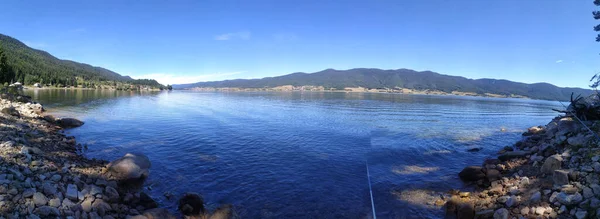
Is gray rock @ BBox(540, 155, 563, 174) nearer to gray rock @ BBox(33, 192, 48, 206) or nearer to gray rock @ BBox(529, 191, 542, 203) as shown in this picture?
gray rock @ BBox(529, 191, 542, 203)

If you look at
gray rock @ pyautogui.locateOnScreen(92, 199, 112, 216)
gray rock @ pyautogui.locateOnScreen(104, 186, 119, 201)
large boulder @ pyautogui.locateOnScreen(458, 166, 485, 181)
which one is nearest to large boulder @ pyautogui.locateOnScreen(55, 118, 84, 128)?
gray rock @ pyautogui.locateOnScreen(104, 186, 119, 201)

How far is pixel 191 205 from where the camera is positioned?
1276cm

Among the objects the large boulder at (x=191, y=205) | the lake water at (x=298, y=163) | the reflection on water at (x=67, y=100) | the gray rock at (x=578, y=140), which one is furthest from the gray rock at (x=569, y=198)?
the reflection on water at (x=67, y=100)

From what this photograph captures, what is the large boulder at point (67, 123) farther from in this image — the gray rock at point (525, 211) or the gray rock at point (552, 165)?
the gray rock at point (552, 165)

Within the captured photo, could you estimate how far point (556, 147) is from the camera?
16.9 m

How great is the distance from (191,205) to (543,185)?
1642 centimetres

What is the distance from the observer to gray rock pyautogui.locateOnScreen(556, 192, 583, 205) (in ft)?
32.9

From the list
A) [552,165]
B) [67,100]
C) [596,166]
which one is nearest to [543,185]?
[596,166]

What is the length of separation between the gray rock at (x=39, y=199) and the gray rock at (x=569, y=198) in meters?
19.0

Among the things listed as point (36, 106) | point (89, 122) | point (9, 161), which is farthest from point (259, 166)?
point (36, 106)

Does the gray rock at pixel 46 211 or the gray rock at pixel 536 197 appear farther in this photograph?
the gray rock at pixel 536 197

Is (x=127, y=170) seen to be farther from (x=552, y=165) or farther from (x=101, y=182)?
(x=552, y=165)

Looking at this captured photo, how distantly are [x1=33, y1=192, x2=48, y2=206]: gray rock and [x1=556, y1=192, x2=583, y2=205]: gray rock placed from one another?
18977 mm

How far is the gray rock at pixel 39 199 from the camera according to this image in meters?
9.27
